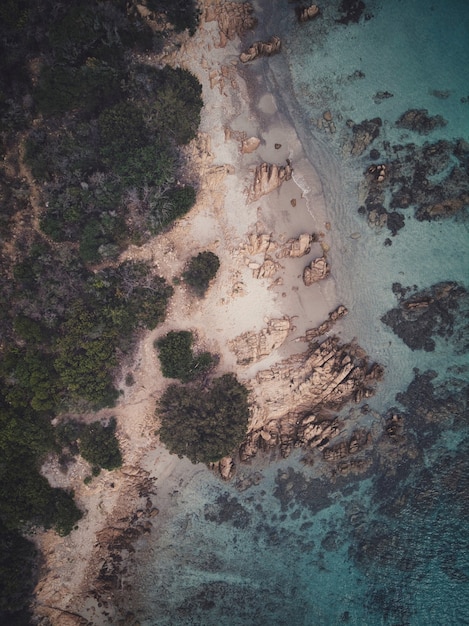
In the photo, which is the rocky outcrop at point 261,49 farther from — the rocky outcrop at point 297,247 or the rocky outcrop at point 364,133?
the rocky outcrop at point 297,247

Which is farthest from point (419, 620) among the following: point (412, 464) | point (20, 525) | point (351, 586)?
point (20, 525)

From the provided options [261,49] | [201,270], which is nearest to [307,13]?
[261,49]

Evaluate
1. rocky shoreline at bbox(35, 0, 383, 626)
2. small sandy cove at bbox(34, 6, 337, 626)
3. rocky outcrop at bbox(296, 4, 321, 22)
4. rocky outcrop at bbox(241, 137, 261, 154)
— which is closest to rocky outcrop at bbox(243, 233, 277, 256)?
rocky shoreline at bbox(35, 0, 383, 626)

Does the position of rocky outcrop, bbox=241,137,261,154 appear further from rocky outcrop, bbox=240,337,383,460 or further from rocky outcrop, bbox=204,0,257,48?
rocky outcrop, bbox=240,337,383,460

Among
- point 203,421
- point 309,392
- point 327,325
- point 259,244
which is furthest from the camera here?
point 309,392

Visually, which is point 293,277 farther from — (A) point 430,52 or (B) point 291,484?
(A) point 430,52

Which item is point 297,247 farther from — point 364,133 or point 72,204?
point 72,204
